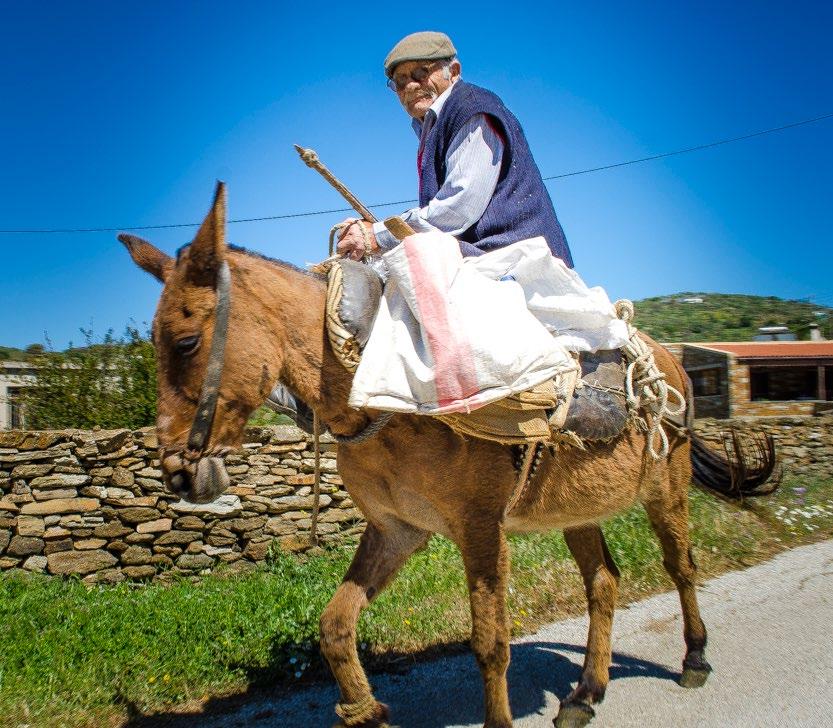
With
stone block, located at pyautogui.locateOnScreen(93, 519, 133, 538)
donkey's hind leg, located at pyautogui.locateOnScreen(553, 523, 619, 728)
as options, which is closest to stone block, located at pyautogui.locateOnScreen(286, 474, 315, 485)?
stone block, located at pyautogui.locateOnScreen(93, 519, 133, 538)

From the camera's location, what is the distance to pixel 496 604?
294 cm

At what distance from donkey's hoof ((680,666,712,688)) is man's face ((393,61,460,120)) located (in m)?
3.54

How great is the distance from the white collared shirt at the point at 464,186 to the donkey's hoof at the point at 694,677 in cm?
303

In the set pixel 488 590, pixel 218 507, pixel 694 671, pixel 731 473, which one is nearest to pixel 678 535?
pixel 694 671

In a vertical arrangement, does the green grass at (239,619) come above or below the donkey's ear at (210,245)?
below

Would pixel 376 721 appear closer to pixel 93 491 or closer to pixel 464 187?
pixel 464 187

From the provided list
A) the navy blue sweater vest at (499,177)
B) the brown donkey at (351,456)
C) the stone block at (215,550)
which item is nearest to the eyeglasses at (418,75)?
the navy blue sweater vest at (499,177)

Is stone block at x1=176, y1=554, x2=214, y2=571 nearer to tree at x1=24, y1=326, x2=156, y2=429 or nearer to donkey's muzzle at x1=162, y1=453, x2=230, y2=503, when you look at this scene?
tree at x1=24, y1=326, x2=156, y2=429

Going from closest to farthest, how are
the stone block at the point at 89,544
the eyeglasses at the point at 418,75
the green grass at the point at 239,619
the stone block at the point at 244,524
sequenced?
the eyeglasses at the point at 418,75 < the green grass at the point at 239,619 < the stone block at the point at 89,544 < the stone block at the point at 244,524

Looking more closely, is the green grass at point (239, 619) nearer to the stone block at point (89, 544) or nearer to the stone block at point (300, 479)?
the stone block at point (89, 544)

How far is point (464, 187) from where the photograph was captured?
2.98 meters

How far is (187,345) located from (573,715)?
110 inches

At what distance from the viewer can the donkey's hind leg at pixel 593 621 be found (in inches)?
147

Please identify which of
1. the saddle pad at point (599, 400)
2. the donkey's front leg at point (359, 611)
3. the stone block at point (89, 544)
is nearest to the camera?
the donkey's front leg at point (359, 611)
